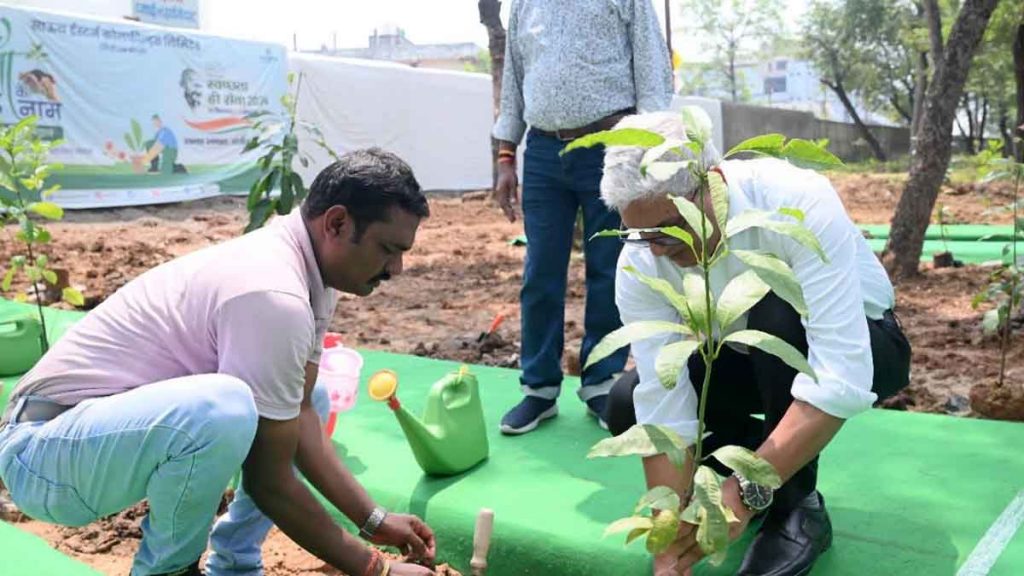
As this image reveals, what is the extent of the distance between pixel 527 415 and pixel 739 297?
170 centimetres

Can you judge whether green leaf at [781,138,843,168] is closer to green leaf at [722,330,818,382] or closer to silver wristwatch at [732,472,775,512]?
green leaf at [722,330,818,382]

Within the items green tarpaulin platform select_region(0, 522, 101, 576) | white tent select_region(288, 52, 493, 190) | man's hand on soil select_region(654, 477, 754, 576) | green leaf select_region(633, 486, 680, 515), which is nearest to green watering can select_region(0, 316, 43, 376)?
green tarpaulin platform select_region(0, 522, 101, 576)

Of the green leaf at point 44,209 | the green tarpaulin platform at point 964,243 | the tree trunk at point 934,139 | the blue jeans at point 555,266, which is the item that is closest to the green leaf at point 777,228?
the blue jeans at point 555,266

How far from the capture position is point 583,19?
116 inches

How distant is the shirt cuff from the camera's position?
5.45ft

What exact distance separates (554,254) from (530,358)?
327mm

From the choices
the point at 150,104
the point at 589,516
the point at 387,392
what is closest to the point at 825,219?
the point at 589,516

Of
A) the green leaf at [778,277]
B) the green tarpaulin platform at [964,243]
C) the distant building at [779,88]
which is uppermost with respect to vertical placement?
the distant building at [779,88]

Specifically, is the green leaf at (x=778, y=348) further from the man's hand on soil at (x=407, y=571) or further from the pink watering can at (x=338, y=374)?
the pink watering can at (x=338, y=374)

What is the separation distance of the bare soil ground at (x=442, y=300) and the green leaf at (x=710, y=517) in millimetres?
1263

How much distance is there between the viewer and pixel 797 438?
167 centimetres

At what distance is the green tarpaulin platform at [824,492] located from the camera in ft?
6.63

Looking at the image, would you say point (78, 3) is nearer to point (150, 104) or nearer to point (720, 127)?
point (150, 104)

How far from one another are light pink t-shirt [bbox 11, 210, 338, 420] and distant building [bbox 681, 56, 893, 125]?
42.7 m
